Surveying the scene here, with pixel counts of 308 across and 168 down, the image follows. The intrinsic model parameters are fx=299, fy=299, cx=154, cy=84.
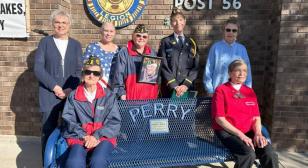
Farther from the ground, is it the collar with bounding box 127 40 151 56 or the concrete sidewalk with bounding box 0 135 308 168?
the collar with bounding box 127 40 151 56

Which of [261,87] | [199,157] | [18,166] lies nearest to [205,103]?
[199,157]

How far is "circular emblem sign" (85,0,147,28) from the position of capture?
15.4 feet

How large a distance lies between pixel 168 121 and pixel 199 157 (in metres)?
0.67

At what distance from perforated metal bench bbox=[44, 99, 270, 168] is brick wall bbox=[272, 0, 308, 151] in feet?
4.45

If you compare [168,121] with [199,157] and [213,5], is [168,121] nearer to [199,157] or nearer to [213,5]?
[199,157]

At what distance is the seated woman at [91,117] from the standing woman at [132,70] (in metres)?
0.43

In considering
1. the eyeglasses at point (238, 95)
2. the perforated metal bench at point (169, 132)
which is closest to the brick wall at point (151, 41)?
the perforated metal bench at point (169, 132)

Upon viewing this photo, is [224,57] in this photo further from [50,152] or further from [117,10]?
[50,152]

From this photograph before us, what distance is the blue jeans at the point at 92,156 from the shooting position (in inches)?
102

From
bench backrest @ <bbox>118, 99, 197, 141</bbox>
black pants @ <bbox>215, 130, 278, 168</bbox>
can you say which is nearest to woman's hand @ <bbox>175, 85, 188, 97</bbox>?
bench backrest @ <bbox>118, 99, 197, 141</bbox>

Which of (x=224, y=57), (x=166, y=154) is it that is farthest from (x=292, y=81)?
(x=166, y=154)

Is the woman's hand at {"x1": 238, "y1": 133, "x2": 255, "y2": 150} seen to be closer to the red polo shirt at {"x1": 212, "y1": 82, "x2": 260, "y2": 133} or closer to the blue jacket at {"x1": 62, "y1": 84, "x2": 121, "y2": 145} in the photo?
the red polo shirt at {"x1": 212, "y1": 82, "x2": 260, "y2": 133}

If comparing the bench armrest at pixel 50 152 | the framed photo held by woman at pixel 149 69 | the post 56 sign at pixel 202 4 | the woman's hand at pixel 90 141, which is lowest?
the bench armrest at pixel 50 152

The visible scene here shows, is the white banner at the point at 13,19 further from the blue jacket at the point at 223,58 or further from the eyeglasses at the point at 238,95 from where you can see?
the eyeglasses at the point at 238,95
